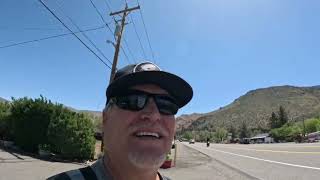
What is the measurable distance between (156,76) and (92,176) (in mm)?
561

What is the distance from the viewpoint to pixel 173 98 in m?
2.10

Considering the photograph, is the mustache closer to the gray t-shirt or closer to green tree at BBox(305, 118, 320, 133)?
the gray t-shirt

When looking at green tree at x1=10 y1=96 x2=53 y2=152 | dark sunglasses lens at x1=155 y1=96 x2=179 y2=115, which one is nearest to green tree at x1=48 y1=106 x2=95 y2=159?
green tree at x1=10 y1=96 x2=53 y2=152

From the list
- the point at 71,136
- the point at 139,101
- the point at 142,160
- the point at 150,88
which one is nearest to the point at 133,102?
the point at 139,101

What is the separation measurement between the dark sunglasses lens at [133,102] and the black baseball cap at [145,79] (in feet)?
0.19

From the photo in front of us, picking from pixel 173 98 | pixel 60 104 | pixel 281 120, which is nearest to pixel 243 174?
pixel 60 104

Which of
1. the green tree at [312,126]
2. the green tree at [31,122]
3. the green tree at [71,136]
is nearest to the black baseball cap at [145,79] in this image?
the green tree at [71,136]

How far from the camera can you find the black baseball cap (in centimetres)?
191

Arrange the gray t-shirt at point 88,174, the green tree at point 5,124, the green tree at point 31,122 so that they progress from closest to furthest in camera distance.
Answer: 1. the gray t-shirt at point 88,174
2. the green tree at point 31,122
3. the green tree at point 5,124

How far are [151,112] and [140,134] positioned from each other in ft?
0.51

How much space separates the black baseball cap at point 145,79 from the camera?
1907 mm

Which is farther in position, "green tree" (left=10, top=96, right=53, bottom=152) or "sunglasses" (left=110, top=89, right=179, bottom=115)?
"green tree" (left=10, top=96, right=53, bottom=152)

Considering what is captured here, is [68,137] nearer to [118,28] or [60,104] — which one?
[60,104]

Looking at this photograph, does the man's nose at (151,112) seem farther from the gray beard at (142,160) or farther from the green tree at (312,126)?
the green tree at (312,126)
